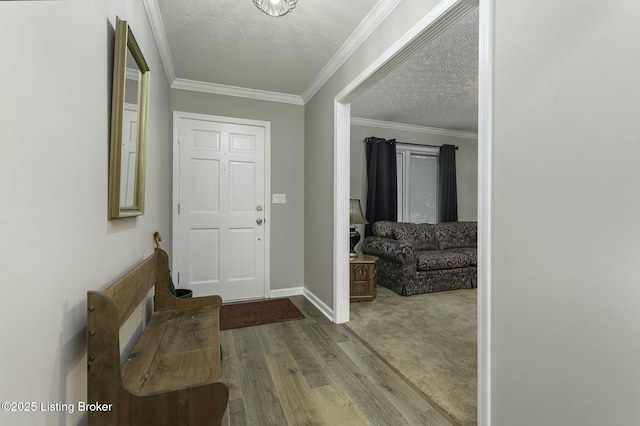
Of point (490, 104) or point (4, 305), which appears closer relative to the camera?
point (4, 305)

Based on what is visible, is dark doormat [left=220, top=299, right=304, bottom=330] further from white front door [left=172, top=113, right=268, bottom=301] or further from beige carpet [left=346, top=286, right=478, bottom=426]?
beige carpet [left=346, top=286, right=478, bottom=426]

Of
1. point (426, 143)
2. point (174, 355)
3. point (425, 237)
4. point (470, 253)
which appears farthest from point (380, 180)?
point (174, 355)

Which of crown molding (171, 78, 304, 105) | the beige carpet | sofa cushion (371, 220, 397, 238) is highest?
crown molding (171, 78, 304, 105)

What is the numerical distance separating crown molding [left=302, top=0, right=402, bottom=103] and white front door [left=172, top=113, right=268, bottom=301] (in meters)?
0.90

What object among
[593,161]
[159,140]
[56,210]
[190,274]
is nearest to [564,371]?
[593,161]

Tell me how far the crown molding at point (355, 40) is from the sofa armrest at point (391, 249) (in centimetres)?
222

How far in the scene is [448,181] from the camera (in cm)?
520

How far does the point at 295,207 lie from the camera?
3682 mm

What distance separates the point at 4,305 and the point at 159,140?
215 cm

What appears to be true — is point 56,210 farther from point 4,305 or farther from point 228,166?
point 228,166

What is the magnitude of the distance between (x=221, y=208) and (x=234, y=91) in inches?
56.1

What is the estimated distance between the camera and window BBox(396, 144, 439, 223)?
16.7 feet


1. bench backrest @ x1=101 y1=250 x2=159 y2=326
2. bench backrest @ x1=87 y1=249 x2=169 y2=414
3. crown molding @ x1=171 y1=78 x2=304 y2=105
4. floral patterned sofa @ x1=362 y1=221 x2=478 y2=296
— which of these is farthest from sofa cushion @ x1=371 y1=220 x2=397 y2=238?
bench backrest @ x1=87 y1=249 x2=169 y2=414

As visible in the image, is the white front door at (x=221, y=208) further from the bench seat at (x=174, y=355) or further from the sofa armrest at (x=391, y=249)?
the sofa armrest at (x=391, y=249)
